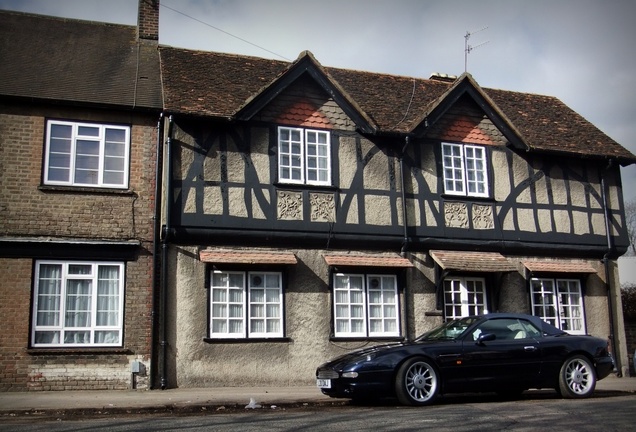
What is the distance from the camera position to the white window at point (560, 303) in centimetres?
1834

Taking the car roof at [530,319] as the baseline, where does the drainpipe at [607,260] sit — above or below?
above

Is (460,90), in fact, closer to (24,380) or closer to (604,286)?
(604,286)

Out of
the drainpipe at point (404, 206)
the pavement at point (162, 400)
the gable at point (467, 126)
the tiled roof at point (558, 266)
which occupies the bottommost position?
the pavement at point (162, 400)

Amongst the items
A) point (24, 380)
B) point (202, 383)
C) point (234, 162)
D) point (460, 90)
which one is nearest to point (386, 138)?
point (460, 90)

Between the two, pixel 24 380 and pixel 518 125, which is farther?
pixel 518 125

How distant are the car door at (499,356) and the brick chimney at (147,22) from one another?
39.1 ft

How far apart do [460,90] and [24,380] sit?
12150 mm

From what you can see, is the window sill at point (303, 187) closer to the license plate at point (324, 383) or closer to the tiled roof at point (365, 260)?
the tiled roof at point (365, 260)

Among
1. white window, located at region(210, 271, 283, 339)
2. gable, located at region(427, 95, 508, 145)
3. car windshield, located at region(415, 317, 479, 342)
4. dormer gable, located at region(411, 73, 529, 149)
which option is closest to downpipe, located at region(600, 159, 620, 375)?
dormer gable, located at region(411, 73, 529, 149)

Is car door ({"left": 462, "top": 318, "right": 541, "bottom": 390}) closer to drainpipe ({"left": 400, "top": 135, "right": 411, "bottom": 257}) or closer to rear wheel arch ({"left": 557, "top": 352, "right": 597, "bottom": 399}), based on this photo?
rear wheel arch ({"left": 557, "top": 352, "right": 597, "bottom": 399})

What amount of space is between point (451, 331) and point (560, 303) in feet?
25.1

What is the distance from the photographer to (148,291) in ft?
49.8

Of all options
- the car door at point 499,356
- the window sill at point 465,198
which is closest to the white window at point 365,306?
the window sill at point 465,198

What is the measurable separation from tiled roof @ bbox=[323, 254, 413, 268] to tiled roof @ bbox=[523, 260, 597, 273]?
343 cm
